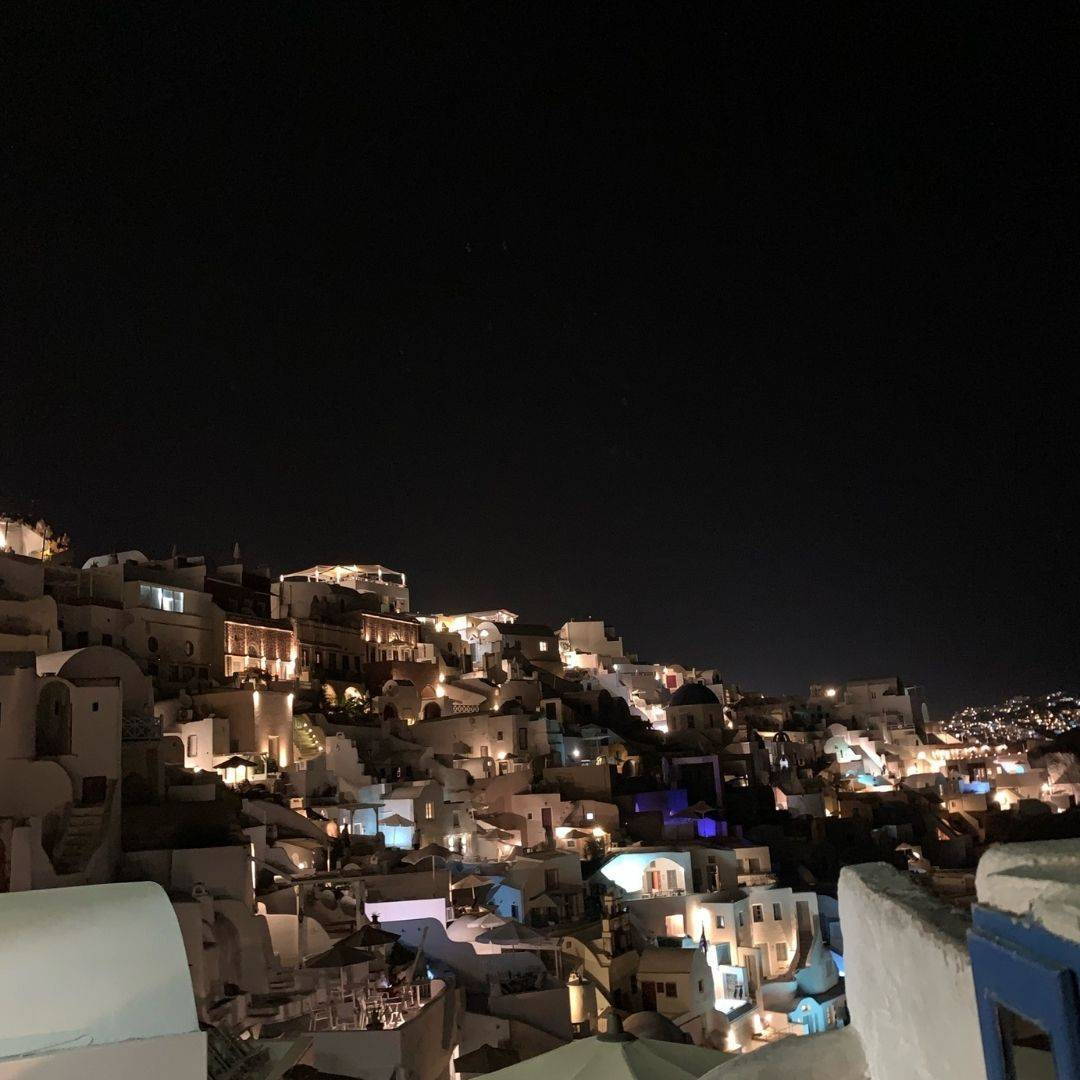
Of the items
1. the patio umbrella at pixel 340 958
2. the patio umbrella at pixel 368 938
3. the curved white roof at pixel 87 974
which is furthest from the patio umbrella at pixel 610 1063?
the patio umbrella at pixel 368 938

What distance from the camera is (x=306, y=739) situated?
1372 inches

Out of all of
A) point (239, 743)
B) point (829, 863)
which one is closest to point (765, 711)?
point (829, 863)

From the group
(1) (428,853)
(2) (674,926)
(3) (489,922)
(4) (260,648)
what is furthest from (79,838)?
(4) (260,648)

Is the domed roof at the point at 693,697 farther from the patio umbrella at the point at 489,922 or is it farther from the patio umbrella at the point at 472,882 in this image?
the patio umbrella at the point at 489,922

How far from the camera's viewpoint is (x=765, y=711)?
64.1 m

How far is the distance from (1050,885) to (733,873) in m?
33.2

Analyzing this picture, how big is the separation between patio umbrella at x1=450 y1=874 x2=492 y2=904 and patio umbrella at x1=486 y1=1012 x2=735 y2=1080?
16.5 m

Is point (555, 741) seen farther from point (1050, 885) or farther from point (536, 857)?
point (1050, 885)

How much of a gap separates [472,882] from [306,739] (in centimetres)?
1117

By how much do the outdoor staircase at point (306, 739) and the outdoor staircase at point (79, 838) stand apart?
1455 centimetres

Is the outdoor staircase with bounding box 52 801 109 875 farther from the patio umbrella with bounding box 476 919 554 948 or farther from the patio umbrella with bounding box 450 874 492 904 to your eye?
the patio umbrella with bounding box 450 874 492 904

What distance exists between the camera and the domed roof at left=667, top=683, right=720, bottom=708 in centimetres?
5509

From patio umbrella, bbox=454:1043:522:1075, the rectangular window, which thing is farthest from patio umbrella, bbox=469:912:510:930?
the rectangular window

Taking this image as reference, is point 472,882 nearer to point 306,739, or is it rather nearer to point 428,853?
point 428,853
